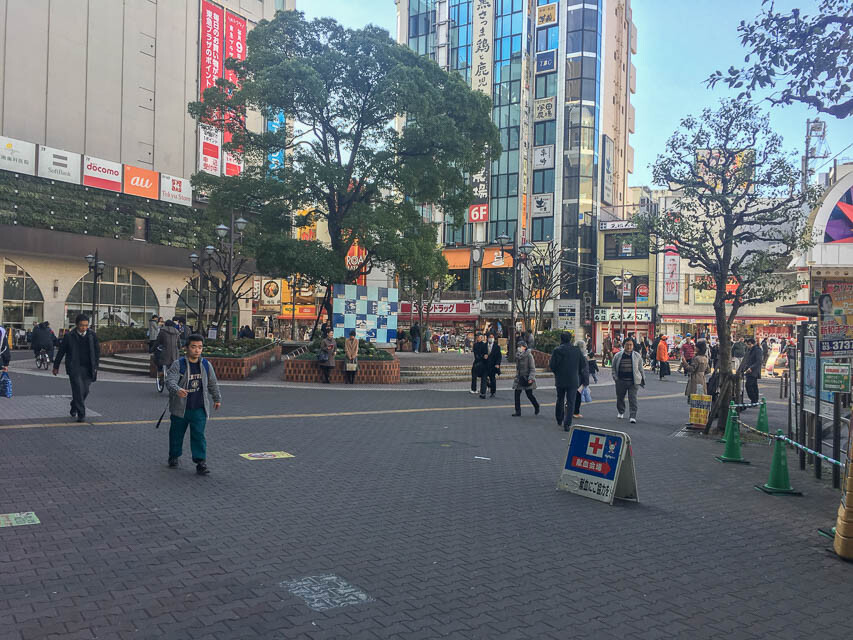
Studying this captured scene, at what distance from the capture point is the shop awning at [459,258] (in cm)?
6141

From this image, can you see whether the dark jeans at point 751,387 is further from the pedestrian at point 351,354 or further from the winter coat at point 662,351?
the pedestrian at point 351,354

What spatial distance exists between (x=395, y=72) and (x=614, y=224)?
37783 mm

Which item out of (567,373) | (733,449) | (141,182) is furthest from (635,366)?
(141,182)

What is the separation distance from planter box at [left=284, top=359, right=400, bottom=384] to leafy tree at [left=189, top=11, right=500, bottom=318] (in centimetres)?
343

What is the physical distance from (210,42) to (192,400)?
50.4m

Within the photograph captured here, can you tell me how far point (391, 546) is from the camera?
5.30m

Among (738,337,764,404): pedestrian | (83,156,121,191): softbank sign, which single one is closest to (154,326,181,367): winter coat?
(738,337,764,404): pedestrian

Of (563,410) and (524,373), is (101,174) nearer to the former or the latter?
(524,373)

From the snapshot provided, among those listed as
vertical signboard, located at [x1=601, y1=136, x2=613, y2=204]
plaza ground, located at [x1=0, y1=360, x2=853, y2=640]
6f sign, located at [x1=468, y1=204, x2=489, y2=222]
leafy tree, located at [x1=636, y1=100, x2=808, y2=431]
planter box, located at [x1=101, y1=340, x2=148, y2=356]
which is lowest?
plaza ground, located at [x1=0, y1=360, x2=853, y2=640]

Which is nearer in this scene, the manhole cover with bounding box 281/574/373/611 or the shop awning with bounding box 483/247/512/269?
the manhole cover with bounding box 281/574/373/611

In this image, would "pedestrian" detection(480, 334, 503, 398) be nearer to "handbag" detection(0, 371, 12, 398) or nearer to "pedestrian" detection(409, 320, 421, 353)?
"handbag" detection(0, 371, 12, 398)

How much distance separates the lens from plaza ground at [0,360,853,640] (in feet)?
13.0

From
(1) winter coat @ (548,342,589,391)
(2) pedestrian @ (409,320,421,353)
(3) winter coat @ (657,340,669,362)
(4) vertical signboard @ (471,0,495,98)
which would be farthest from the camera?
(4) vertical signboard @ (471,0,495,98)

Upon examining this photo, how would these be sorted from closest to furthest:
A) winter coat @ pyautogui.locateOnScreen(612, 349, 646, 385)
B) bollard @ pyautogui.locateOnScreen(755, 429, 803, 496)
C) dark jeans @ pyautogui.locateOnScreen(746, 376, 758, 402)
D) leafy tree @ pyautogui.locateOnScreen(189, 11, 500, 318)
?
bollard @ pyautogui.locateOnScreen(755, 429, 803, 496) → winter coat @ pyautogui.locateOnScreen(612, 349, 646, 385) → dark jeans @ pyautogui.locateOnScreen(746, 376, 758, 402) → leafy tree @ pyautogui.locateOnScreen(189, 11, 500, 318)
